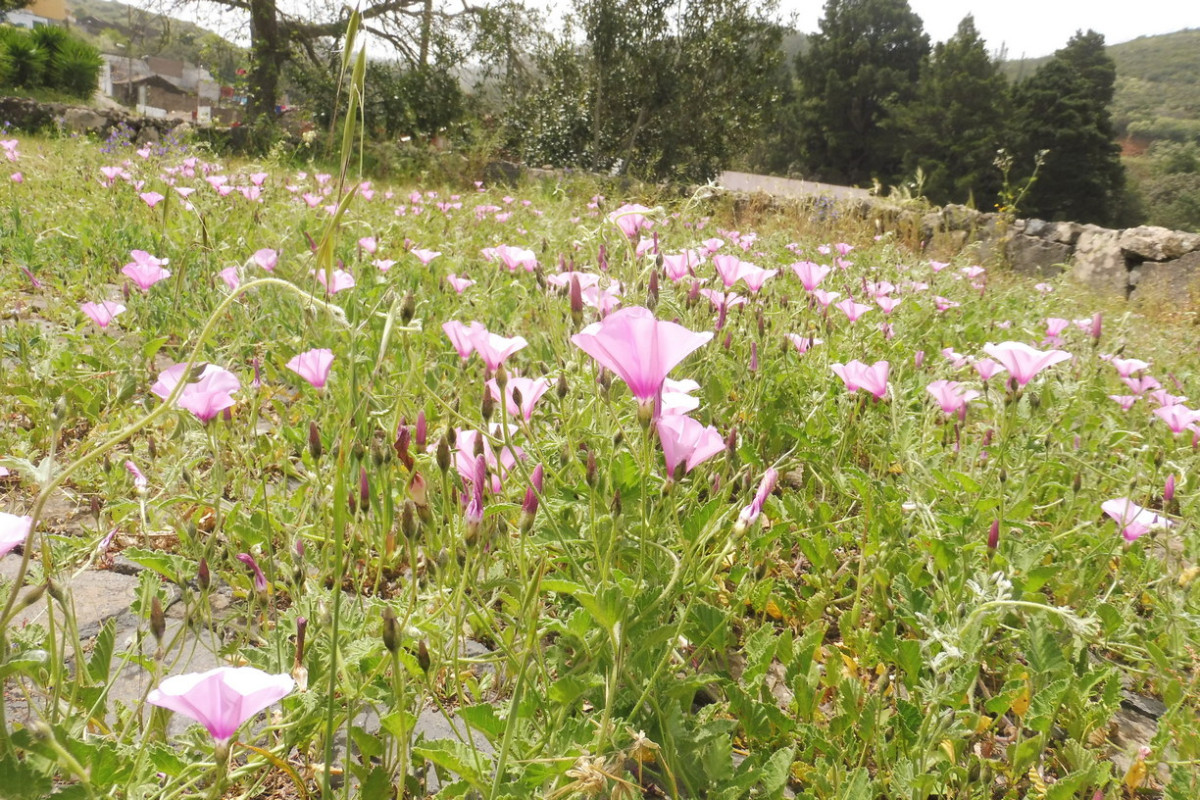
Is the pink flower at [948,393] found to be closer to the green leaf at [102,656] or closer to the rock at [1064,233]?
the green leaf at [102,656]

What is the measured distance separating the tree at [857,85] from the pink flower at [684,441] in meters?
38.3

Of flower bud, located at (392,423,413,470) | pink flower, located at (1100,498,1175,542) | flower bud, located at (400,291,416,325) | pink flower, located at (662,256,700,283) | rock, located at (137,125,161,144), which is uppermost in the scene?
rock, located at (137,125,161,144)

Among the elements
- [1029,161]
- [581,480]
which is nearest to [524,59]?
[581,480]

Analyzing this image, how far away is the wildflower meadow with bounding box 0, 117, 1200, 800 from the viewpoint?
3.23 feet

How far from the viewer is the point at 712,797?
41.8 inches

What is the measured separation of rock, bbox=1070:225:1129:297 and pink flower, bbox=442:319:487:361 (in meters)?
8.73

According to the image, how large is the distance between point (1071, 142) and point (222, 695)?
37357mm

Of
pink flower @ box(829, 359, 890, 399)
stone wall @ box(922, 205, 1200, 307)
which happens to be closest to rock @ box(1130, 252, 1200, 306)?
stone wall @ box(922, 205, 1200, 307)

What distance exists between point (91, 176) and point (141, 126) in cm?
791

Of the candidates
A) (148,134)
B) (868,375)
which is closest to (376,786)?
(868,375)

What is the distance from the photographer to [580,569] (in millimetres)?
996

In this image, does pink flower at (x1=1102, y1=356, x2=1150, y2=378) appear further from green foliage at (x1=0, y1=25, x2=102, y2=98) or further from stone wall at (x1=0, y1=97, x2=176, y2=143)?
green foliage at (x1=0, y1=25, x2=102, y2=98)

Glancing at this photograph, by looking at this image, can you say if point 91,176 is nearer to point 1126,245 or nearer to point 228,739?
point 228,739

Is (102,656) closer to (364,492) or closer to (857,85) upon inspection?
(364,492)
